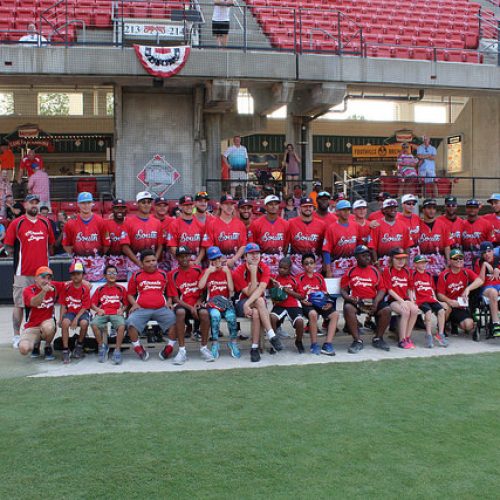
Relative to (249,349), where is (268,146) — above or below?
above

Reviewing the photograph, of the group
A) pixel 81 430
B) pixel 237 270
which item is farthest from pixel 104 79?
pixel 81 430

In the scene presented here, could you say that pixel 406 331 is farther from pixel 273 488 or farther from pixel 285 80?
pixel 285 80

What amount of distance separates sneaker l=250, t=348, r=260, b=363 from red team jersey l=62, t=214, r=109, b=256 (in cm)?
234

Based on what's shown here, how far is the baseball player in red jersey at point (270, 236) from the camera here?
27.7ft

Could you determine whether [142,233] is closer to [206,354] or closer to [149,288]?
[149,288]

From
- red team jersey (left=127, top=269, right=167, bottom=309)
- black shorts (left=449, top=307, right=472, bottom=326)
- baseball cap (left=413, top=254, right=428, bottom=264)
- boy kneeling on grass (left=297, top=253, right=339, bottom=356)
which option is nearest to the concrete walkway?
boy kneeling on grass (left=297, top=253, right=339, bottom=356)

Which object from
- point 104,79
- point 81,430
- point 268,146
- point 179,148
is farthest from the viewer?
point 268,146

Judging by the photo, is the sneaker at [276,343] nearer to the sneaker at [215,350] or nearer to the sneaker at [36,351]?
the sneaker at [215,350]

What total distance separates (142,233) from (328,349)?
2749 mm

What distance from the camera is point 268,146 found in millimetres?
27625

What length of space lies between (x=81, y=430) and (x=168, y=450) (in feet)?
2.68

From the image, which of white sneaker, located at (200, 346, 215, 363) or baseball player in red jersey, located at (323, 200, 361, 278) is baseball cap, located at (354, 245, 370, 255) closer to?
baseball player in red jersey, located at (323, 200, 361, 278)

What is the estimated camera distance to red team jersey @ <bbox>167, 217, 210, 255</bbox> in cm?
824

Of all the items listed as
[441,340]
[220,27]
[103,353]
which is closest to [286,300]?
[441,340]
